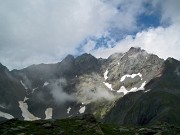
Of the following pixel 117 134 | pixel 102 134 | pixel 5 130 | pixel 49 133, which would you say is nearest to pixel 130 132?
pixel 117 134

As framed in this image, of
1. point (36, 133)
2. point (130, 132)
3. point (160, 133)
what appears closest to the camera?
point (36, 133)

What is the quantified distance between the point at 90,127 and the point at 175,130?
14719 mm

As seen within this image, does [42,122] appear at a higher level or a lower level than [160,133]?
higher

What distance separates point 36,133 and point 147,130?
58.7 ft

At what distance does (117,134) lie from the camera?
2122 inches

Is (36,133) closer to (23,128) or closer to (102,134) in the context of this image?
(23,128)

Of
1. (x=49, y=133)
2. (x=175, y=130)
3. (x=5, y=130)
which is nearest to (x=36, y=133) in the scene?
(x=49, y=133)

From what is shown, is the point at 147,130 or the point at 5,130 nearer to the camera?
the point at 5,130

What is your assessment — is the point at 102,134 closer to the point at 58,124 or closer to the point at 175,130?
the point at 58,124

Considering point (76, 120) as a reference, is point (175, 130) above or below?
below

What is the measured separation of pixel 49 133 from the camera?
48.8 meters

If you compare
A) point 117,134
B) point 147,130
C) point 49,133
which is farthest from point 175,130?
point 49,133

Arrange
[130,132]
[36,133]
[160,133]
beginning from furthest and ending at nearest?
1. [130,132]
2. [160,133]
3. [36,133]

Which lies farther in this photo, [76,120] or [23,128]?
[76,120]
